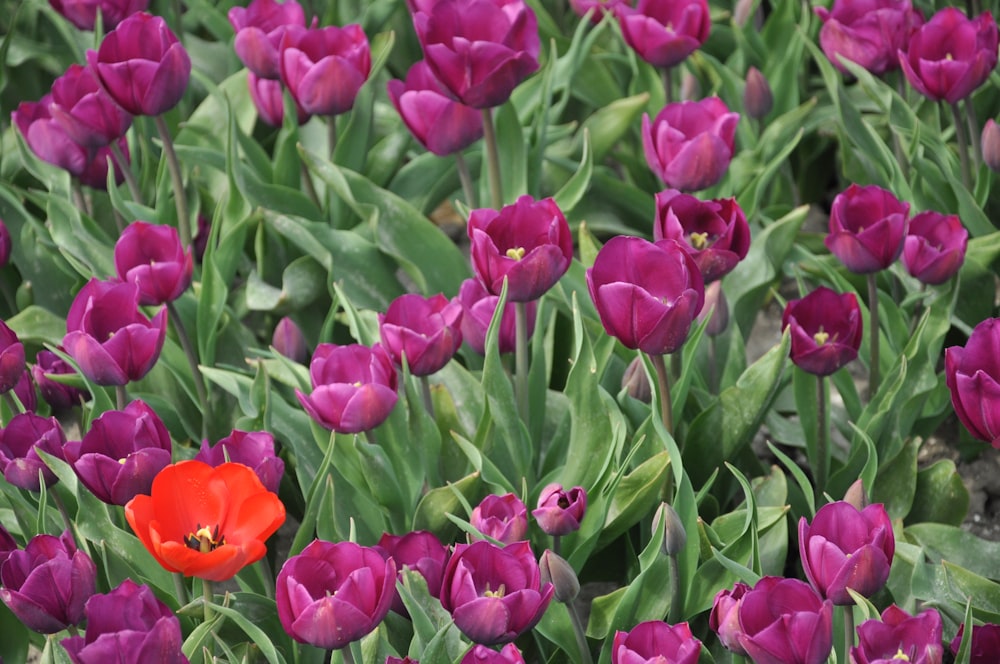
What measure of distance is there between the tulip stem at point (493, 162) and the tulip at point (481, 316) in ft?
1.10

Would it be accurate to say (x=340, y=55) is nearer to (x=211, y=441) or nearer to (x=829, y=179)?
(x=211, y=441)

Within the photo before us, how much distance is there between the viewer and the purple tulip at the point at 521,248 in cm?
156

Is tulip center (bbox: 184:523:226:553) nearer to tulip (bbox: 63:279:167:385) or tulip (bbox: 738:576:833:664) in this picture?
tulip (bbox: 63:279:167:385)

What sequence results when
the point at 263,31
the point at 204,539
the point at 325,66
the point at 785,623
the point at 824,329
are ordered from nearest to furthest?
the point at 785,623 < the point at 204,539 < the point at 824,329 < the point at 325,66 < the point at 263,31

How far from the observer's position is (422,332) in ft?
5.60

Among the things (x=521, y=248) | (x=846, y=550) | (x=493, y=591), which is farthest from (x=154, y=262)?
(x=846, y=550)

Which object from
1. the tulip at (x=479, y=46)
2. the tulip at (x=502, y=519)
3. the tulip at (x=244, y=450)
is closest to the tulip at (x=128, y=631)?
the tulip at (x=244, y=450)

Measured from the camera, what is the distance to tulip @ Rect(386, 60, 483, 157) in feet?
6.53

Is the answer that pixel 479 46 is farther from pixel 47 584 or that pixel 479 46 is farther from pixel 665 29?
pixel 47 584

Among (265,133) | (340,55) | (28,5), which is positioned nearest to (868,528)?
(340,55)

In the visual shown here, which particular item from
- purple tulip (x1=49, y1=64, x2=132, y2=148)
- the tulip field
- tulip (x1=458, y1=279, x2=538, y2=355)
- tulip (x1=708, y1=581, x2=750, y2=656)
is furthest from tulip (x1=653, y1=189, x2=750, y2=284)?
A: purple tulip (x1=49, y1=64, x2=132, y2=148)

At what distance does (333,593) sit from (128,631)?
0.20m

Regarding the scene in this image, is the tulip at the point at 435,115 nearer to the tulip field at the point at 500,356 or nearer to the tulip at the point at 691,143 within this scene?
the tulip field at the point at 500,356

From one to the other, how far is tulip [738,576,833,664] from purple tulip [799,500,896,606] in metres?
0.06
